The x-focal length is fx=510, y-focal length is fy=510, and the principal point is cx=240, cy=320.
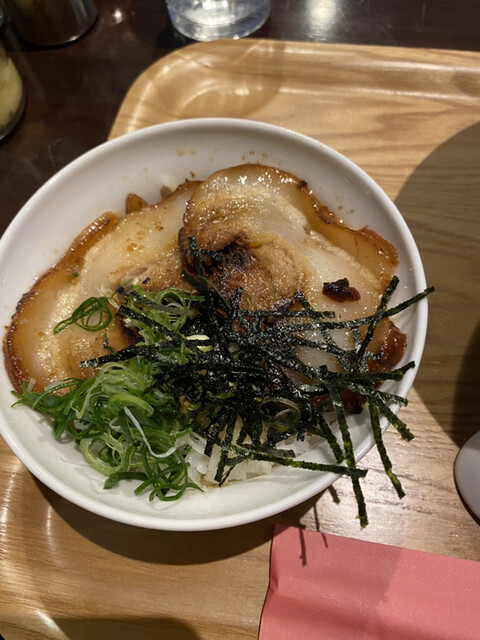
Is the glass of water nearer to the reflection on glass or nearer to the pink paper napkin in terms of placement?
the reflection on glass

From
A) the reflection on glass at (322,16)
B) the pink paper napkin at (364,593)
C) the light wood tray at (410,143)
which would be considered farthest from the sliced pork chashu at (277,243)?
the reflection on glass at (322,16)

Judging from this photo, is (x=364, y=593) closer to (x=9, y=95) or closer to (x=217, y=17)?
(x=9, y=95)

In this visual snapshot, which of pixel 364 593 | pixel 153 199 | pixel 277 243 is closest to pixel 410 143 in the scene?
pixel 277 243

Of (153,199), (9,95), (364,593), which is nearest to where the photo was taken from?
(364,593)

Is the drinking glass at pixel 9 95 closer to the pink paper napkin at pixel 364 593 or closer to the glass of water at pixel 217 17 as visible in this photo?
the glass of water at pixel 217 17

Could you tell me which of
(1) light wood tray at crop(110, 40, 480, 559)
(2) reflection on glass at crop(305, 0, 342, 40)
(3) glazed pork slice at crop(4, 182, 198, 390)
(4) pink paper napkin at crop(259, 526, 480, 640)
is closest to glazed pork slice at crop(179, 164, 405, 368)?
(3) glazed pork slice at crop(4, 182, 198, 390)
